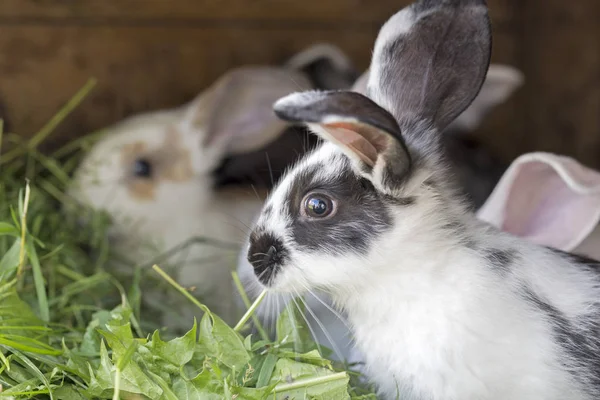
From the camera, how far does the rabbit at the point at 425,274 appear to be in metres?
1.25

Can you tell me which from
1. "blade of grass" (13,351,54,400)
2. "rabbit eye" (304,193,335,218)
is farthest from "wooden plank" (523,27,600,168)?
"blade of grass" (13,351,54,400)

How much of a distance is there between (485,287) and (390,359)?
0.20 m

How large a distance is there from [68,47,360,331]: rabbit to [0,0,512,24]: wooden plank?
31 centimetres

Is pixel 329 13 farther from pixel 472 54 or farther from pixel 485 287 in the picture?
pixel 485 287

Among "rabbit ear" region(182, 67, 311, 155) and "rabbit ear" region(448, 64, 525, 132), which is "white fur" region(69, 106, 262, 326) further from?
"rabbit ear" region(448, 64, 525, 132)

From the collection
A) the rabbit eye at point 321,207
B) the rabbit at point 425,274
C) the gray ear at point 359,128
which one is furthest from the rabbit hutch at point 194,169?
the gray ear at point 359,128

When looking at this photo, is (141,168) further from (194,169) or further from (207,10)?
(207,10)

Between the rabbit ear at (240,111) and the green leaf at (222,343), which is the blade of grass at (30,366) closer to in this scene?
the green leaf at (222,343)

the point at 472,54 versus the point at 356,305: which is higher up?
the point at 472,54

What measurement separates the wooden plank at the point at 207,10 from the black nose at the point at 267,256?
1311 mm

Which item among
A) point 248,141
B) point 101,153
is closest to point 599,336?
point 248,141

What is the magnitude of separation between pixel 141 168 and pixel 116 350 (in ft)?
3.40

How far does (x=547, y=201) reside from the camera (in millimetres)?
1803

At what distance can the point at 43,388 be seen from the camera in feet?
3.97
